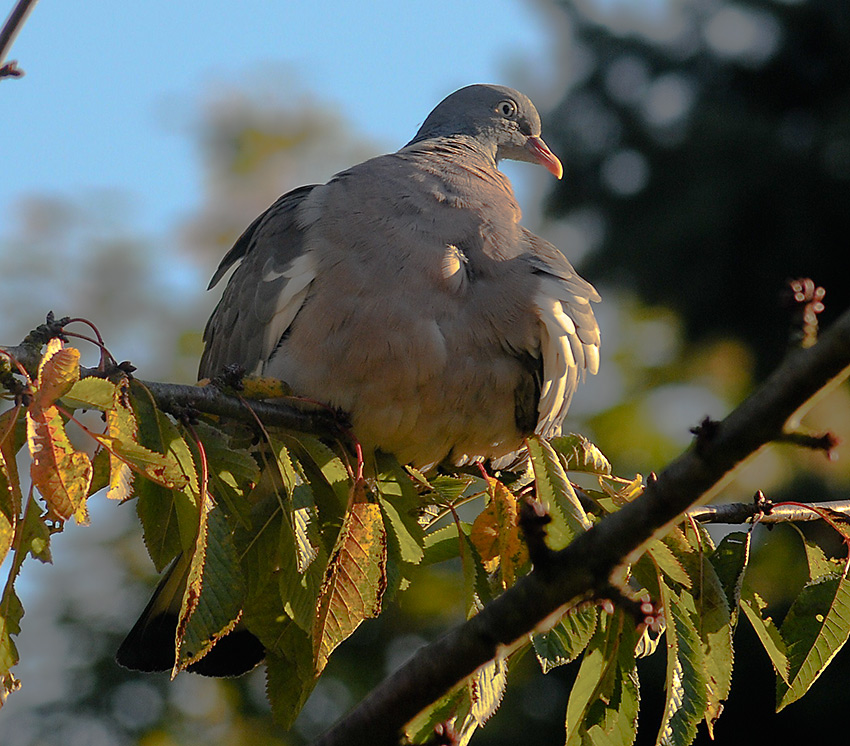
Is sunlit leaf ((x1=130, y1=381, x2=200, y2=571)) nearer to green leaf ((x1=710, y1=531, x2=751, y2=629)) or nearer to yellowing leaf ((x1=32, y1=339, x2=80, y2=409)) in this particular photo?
yellowing leaf ((x1=32, y1=339, x2=80, y2=409))

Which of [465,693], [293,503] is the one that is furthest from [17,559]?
[465,693]

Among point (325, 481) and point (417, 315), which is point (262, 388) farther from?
point (417, 315)

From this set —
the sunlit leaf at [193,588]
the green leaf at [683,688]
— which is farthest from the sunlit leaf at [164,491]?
the green leaf at [683,688]

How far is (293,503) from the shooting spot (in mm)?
2141

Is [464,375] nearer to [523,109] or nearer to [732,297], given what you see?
[523,109]

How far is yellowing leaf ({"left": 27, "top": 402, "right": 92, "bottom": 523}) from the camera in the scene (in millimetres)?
1674

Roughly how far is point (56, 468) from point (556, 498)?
0.91 meters

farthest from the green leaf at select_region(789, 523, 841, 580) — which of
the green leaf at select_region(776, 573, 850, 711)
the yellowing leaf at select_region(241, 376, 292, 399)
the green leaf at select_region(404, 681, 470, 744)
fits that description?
the yellowing leaf at select_region(241, 376, 292, 399)

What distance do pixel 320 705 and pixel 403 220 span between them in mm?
4588

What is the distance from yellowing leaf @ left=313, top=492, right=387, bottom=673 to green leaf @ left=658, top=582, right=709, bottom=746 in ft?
1.77

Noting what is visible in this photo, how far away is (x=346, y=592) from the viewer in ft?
6.61

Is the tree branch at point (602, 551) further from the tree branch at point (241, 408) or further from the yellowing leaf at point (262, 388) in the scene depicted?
the yellowing leaf at point (262, 388)

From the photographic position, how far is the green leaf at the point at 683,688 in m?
2.05

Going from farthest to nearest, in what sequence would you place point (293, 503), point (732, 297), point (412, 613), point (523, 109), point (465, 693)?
point (732, 297), point (412, 613), point (523, 109), point (293, 503), point (465, 693)
